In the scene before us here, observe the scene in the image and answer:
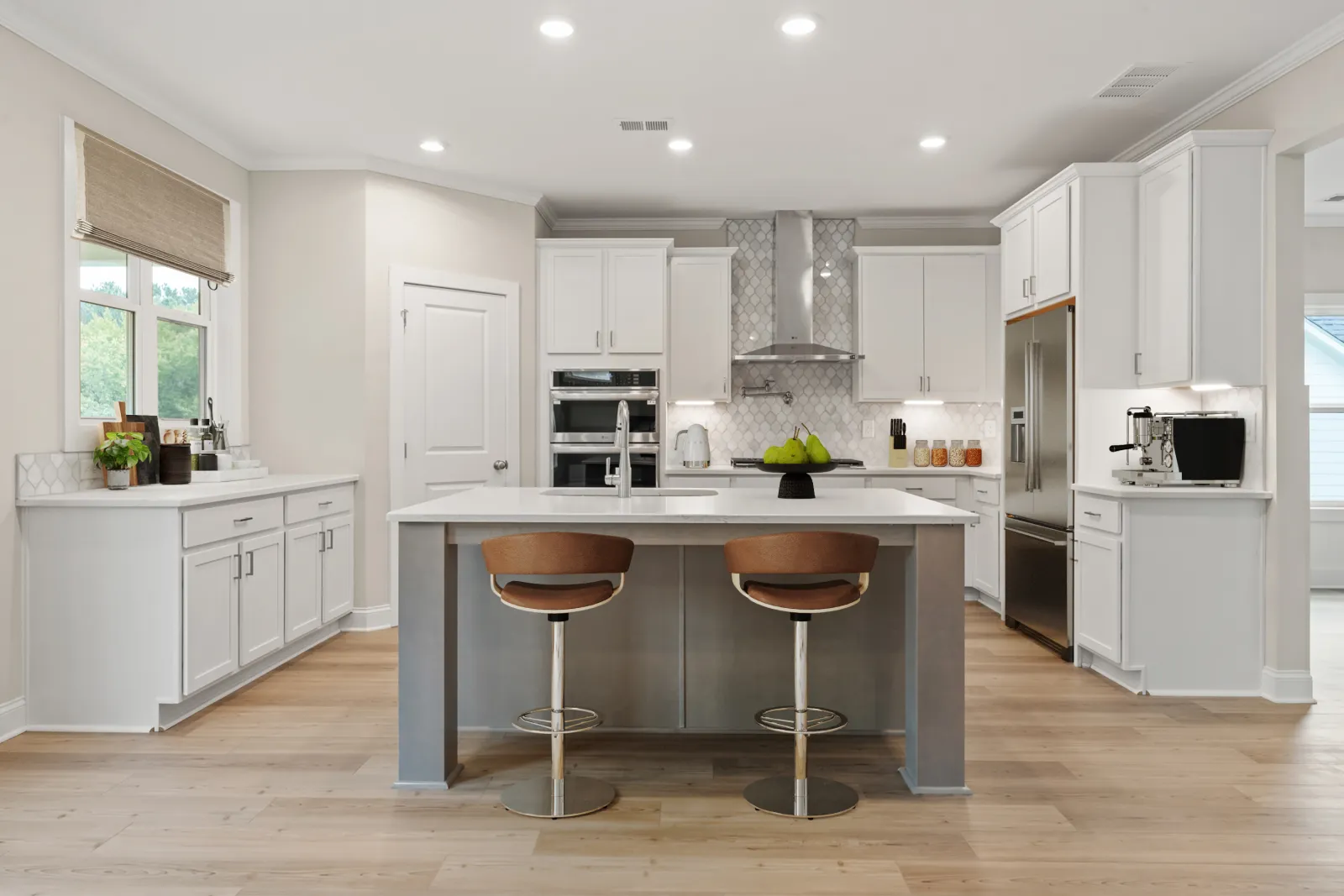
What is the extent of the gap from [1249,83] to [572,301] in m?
3.89

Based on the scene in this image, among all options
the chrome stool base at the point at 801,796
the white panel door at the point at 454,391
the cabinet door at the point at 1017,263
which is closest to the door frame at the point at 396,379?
the white panel door at the point at 454,391

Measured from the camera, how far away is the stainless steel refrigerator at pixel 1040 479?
4.53 m

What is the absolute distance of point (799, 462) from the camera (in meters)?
3.25

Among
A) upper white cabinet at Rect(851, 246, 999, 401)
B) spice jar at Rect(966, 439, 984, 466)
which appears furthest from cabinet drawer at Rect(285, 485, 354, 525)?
spice jar at Rect(966, 439, 984, 466)

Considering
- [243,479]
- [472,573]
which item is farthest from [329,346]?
[472,573]

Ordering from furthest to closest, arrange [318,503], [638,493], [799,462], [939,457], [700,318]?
[939,457] → [700,318] → [318,503] → [638,493] → [799,462]

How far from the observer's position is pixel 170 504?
3.36 m

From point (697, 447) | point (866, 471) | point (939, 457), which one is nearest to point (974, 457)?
point (939, 457)

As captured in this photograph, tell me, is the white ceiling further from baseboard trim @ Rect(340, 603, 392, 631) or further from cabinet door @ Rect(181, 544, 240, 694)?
baseboard trim @ Rect(340, 603, 392, 631)

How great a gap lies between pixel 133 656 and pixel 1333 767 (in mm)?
4341

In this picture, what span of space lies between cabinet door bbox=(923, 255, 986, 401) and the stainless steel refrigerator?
950mm

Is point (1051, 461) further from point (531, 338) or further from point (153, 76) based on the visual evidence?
point (153, 76)

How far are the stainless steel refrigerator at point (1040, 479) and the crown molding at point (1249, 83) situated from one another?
109cm

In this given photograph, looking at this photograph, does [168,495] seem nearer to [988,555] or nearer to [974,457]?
[988,555]
